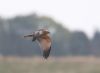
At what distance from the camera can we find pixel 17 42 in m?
44.8

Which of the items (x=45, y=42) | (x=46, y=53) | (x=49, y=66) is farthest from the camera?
(x=49, y=66)

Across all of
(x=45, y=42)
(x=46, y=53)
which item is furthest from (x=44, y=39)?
(x=46, y=53)

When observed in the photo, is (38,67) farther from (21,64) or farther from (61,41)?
(61,41)

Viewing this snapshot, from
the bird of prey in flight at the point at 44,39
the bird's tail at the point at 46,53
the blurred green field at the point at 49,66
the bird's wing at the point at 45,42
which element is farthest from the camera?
the blurred green field at the point at 49,66

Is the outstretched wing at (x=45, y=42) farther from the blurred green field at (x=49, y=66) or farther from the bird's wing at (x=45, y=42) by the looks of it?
the blurred green field at (x=49, y=66)

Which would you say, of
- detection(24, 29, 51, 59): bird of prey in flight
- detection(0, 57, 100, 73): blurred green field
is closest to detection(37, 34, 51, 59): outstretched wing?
detection(24, 29, 51, 59): bird of prey in flight

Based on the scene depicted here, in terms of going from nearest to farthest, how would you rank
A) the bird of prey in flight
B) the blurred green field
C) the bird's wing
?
the bird of prey in flight → the bird's wing → the blurred green field

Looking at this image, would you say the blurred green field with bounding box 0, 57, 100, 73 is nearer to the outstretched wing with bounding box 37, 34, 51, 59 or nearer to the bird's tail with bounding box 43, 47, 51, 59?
the outstretched wing with bounding box 37, 34, 51, 59

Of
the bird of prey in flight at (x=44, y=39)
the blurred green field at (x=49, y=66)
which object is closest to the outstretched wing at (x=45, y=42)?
the bird of prey in flight at (x=44, y=39)

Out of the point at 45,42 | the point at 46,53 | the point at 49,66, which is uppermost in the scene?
the point at 45,42

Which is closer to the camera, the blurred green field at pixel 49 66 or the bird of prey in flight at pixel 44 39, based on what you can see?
the bird of prey in flight at pixel 44 39

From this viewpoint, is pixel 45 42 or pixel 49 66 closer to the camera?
pixel 45 42

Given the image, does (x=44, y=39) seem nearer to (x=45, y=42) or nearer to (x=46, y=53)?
(x=45, y=42)

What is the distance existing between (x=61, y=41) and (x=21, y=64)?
19815 millimetres
